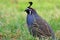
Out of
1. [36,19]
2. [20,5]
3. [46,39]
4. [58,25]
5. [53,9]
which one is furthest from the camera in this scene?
[20,5]

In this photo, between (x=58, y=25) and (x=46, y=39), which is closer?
(x=46, y=39)

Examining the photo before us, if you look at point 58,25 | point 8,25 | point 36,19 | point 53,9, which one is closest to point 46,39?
point 36,19

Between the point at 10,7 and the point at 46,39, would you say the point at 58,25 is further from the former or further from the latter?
the point at 10,7

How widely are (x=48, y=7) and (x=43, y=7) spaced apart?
246 mm

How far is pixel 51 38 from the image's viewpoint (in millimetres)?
7770

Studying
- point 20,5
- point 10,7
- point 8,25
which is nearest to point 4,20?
point 8,25

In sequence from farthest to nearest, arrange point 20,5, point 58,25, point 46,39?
point 20,5, point 58,25, point 46,39

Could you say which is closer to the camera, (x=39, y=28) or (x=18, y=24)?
(x=39, y=28)

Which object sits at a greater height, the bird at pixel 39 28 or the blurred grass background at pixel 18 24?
the bird at pixel 39 28

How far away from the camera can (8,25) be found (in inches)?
348

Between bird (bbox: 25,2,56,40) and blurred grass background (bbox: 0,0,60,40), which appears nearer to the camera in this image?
bird (bbox: 25,2,56,40)

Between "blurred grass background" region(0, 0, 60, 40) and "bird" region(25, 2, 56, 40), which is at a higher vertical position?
"bird" region(25, 2, 56, 40)

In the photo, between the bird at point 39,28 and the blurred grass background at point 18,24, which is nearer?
the bird at point 39,28

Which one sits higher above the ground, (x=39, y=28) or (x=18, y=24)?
(x=39, y=28)
